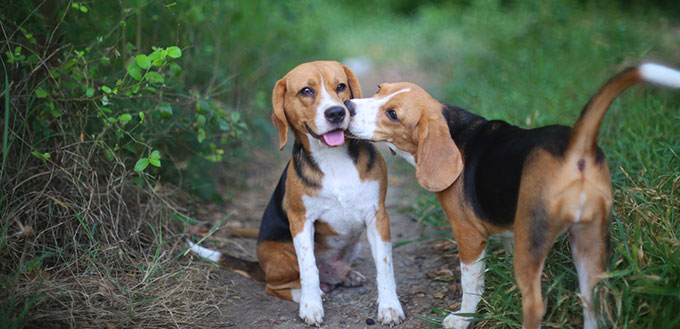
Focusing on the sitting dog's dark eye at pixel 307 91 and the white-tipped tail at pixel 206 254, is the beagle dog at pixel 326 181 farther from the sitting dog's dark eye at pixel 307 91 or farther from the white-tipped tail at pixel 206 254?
the white-tipped tail at pixel 206 254

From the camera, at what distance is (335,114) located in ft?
10.9

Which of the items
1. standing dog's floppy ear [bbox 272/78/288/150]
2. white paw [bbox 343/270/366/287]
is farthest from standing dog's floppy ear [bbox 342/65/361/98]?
white paw [bbox 343/270/366/287]

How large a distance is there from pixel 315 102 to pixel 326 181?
20.8 inches

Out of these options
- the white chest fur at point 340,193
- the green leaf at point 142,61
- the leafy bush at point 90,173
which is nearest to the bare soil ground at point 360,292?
the leafy bush at point 90,173

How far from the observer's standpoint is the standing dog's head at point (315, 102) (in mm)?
3354

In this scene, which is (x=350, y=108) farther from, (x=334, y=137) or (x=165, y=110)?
(x=165, y=110)

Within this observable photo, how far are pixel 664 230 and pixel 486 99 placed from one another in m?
4.09

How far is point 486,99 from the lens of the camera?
7.00 meters

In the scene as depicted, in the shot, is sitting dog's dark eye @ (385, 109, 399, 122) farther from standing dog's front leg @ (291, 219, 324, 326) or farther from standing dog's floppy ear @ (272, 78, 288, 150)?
standing dog's front leg @ (291, 219, 324, 326)

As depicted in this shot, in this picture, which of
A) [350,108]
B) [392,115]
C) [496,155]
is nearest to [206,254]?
[350,108]

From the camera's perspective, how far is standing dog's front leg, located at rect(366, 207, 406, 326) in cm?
342

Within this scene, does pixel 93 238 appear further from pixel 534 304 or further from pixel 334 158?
pixel 534 304

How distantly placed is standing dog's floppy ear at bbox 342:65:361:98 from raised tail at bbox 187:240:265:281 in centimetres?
157

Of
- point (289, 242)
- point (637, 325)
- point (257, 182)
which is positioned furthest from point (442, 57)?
point (637, 325)
